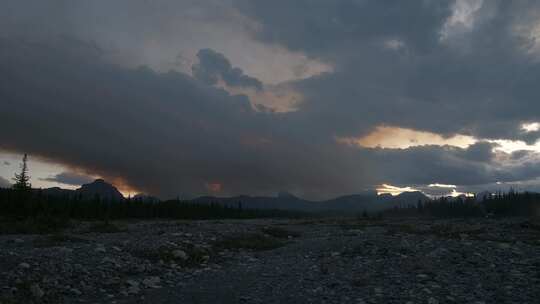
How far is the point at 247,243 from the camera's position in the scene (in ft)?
83.1

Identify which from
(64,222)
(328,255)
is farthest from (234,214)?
(328,255)

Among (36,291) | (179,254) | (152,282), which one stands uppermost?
(179,254)

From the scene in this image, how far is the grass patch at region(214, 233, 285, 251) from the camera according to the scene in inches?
938

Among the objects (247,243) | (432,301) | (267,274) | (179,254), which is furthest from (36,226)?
(432,301)

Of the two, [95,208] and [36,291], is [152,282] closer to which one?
[36,291]

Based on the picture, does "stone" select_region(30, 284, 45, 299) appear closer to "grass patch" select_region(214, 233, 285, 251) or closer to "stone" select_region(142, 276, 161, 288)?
"stone" select_region(142, 276, 161, 288)

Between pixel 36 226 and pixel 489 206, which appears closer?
pixel 36 226

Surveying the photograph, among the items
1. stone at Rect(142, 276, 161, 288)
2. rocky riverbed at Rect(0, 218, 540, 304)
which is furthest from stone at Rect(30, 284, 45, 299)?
stone at Rect(142, 276, 161, 288)

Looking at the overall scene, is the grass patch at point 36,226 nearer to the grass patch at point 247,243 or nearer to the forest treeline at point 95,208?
the forest treeline at point 95,208

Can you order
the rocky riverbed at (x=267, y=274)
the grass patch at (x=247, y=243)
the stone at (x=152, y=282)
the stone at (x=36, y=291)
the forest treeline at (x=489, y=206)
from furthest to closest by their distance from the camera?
the forest treeline at (x=489, y=206), the grass patch at (x=247, y=243), the stone at (x=152, y=282), the rocky riverbed at (x=267, y=274), the stone at (x=36, y=291)

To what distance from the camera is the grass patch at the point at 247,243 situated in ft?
78.2

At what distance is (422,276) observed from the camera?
14.2 metres

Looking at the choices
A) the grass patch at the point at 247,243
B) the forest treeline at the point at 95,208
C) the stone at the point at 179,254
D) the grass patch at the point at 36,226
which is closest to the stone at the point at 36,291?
the stone at the point at 179,254

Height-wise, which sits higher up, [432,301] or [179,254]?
[179,254]
